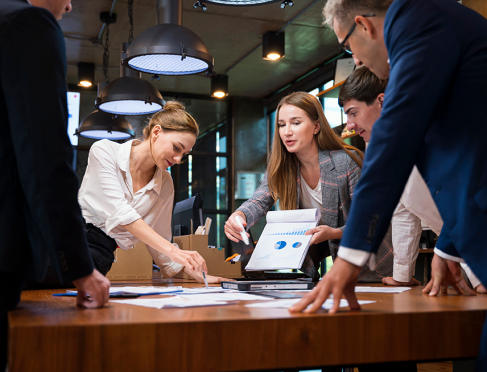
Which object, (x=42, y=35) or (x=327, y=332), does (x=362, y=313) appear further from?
(x=42, y=35)

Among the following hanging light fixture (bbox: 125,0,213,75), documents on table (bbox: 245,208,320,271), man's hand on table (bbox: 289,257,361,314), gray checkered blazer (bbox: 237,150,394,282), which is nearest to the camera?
man's hand on table (bbox: 289,257,361,314)

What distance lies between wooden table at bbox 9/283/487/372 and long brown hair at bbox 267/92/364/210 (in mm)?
1287

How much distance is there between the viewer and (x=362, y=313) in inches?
31.6

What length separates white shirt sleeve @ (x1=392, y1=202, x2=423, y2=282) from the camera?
1.64 metres

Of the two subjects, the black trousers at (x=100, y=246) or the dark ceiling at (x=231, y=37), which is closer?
the black trousers at (x=100, y=246)

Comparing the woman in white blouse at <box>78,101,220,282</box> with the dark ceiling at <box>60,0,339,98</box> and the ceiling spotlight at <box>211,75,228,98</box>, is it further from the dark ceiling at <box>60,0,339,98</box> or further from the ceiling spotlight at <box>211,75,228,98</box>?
the ceiling spotlight at <box>211,75,228,98</box>

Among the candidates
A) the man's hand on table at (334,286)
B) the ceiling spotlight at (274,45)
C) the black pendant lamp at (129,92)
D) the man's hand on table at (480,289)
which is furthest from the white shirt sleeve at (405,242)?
the ceiling spotlight at (274,45)

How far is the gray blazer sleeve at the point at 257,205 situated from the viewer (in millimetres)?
2064

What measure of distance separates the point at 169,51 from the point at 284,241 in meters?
1.38

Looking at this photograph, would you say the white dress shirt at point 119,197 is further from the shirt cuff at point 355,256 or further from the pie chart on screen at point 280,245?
the shirt cuff at point 355,256

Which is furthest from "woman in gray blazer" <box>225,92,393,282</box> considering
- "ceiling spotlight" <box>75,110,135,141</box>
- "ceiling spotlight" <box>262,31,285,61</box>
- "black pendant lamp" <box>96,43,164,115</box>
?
"ceiling spotlight" <box>262,31,285,61</box>

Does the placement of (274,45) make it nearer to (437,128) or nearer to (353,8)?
(353,8)

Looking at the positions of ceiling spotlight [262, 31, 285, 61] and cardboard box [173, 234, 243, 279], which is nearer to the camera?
cardboard box [173, 234, 243, 279]

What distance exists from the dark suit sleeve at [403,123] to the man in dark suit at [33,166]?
0.50m
